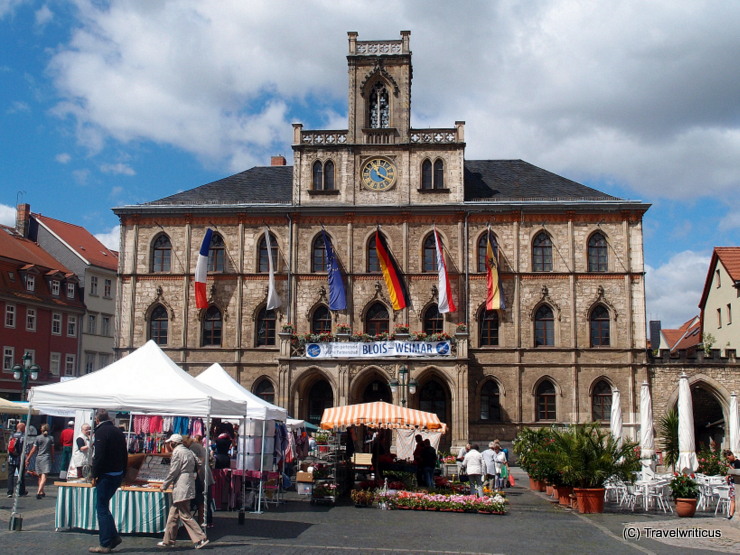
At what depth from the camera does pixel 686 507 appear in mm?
18594

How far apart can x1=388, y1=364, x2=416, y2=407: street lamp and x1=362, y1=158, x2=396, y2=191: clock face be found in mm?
9288

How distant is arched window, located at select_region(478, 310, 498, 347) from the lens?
125 feet

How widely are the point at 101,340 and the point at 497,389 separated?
31.0 m

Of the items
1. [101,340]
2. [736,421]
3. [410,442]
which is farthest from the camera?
[101,340]

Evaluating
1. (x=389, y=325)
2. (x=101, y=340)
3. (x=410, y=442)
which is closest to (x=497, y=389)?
(x=389, y=325)

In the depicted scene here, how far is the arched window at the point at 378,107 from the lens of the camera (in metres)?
40.1

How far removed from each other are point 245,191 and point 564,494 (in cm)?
2511

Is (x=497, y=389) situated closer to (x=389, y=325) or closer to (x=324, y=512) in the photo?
(x=389, y=325)

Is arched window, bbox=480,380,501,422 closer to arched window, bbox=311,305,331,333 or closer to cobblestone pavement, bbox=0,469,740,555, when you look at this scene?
arched window, bbox=311,305,331,333

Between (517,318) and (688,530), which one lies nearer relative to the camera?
(688,530)

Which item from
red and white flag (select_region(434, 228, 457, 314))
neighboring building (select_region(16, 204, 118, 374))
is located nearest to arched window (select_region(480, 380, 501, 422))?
red and white flag (select_region(434, 228, 457, 314))

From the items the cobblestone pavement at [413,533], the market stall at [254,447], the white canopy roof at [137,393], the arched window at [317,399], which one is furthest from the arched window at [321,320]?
the white canopy roof at [137,393]

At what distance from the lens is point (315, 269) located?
39.0 meters

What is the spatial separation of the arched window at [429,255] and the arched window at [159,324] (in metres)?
12.2
